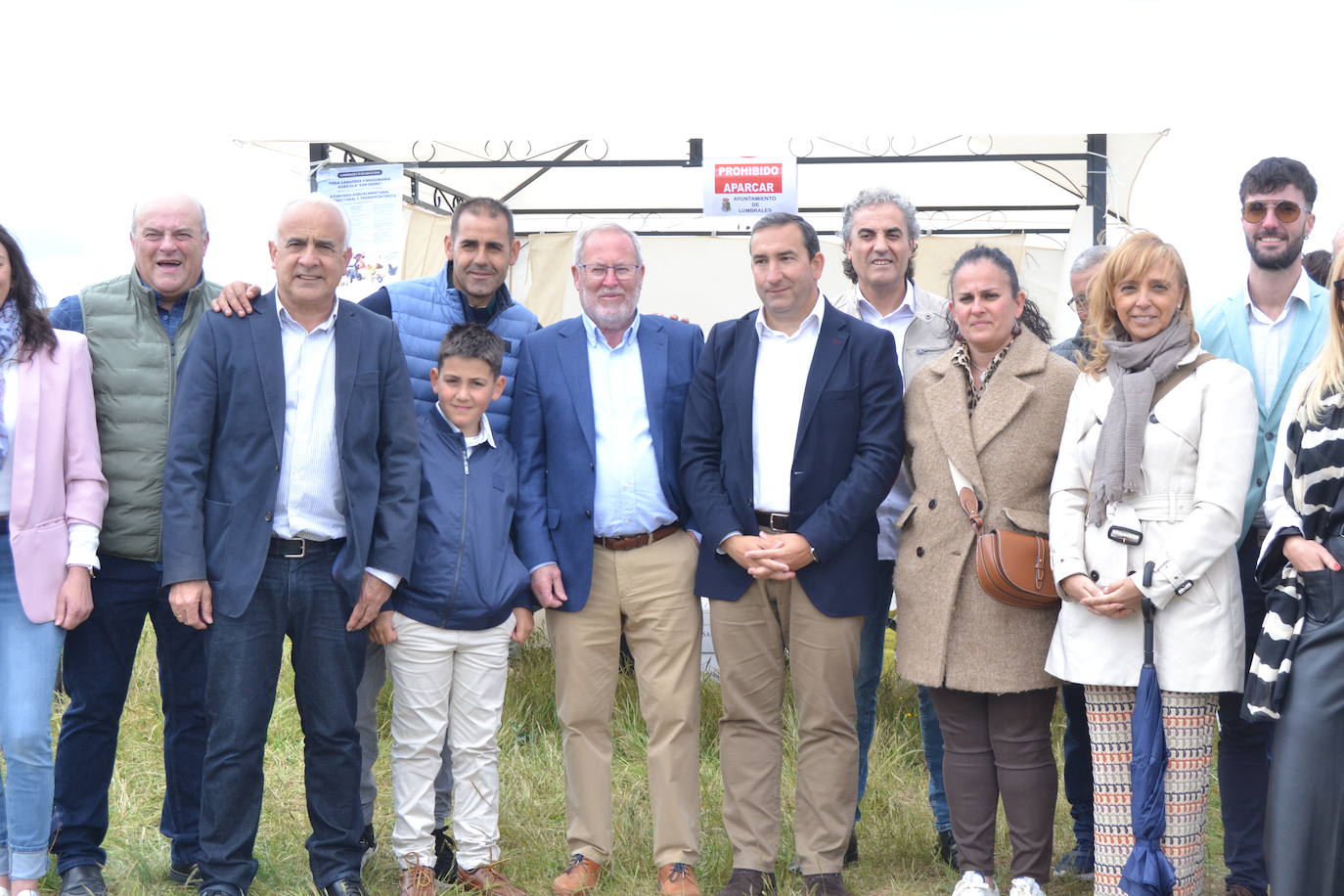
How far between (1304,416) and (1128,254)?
62cm

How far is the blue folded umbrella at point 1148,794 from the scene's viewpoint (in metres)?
3.13

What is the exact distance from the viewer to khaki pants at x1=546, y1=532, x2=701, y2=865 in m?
3.73

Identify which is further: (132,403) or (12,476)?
(132,403)

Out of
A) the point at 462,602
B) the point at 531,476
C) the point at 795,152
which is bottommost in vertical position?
the point at 462,602

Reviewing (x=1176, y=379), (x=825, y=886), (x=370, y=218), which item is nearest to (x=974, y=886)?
(x=825, y=886)

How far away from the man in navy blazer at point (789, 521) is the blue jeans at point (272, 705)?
1.08 m

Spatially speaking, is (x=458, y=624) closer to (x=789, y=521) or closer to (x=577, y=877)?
(x=577, y=877)

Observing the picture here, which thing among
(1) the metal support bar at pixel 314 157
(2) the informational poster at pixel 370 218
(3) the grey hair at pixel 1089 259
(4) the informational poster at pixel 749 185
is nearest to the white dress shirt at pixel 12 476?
(3) the grey hair at pixel 1089 259

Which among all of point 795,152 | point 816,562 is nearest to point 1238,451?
point 816,562

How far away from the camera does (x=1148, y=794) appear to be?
10.3 ft

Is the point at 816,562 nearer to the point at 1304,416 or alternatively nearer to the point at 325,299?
Result: the point at 1304,416

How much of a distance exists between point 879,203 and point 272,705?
243 centimetres

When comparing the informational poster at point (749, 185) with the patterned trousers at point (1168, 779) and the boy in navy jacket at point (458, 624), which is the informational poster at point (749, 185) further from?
the patterned trousers at point (1168, 779)

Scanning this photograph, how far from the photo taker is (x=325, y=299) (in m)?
3.55
